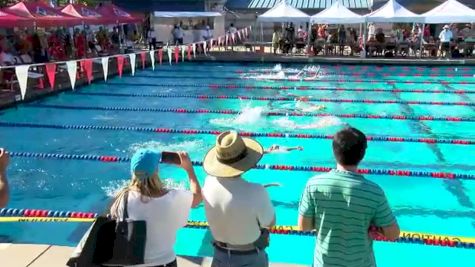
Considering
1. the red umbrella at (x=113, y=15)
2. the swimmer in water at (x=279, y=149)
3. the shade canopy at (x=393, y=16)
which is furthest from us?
the red umbrella at (x=113, y=15)

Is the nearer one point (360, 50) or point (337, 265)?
point (337, 265)

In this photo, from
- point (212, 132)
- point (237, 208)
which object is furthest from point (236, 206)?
point (212, 132)

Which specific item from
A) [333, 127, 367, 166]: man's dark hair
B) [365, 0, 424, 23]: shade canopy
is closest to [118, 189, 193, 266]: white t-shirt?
[333, 127, 367, 166]: man's dark hair

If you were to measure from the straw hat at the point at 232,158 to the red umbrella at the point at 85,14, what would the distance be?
47.9 ft

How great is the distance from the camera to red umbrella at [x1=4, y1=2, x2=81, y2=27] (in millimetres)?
12969

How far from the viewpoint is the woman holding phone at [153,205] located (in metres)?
2.32

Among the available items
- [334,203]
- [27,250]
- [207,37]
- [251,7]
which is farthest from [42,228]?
[251,7]

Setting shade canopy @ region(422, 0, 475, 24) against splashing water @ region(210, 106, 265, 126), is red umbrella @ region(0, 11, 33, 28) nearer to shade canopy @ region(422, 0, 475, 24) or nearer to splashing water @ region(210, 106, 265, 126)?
splashing water @ region(210, 106, 265, 126)

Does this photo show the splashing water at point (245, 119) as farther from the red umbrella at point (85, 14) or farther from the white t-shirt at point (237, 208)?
the red umbrella at point (85, 14)

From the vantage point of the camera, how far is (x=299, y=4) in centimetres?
2759

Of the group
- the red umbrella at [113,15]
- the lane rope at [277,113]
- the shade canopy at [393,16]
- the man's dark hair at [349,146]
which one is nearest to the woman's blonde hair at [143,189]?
the man's dark hair at [349,146]

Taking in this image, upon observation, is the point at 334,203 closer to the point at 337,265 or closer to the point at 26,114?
the point at 337,265

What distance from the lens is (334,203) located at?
2.30m

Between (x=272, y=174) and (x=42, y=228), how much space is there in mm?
3111
